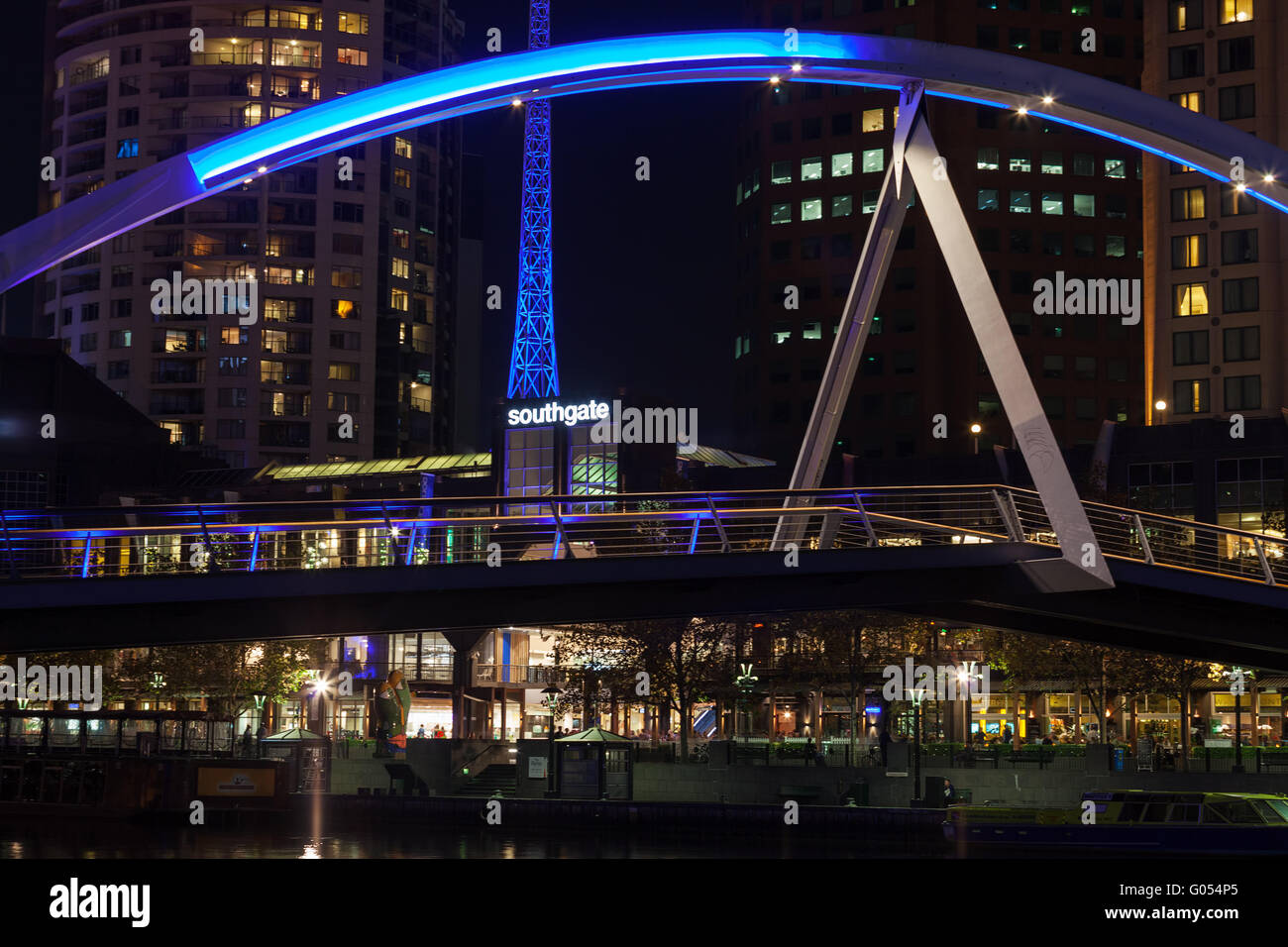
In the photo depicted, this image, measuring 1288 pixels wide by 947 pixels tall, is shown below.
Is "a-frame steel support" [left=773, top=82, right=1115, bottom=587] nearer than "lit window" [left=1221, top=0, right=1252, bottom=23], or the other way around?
"a-frame steel support" [left=773, top=82, right=1115, bottom=587]

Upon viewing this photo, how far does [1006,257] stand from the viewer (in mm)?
116812

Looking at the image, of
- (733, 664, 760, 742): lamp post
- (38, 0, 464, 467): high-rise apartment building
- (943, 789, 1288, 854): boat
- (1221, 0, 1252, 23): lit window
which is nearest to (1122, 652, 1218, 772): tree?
(733, 664, 760, 742): lamp post

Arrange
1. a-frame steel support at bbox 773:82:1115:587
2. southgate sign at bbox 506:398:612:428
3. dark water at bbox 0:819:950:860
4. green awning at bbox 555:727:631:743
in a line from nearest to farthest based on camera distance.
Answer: a-frame steel support at bbox 773:82:1115:587
dark water at bbox 0:819:950:860
green awning at bbox 555:727:631:743
southgate sign at bbox 506:398:612:428

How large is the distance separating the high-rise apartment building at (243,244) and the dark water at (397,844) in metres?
91.1

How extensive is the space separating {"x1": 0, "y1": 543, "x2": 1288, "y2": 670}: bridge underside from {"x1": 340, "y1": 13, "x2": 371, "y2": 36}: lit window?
413ft

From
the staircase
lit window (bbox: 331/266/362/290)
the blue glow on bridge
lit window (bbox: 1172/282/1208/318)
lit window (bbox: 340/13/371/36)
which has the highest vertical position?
lit window (bbox: 340/13/371/36)

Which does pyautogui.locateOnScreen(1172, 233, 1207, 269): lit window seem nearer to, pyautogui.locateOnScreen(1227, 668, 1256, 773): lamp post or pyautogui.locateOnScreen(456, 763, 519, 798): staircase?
pyautogui.locateOnScreen(1227, 668, 1256, 773): lamp post

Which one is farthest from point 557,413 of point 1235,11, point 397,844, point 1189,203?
point 1235,11

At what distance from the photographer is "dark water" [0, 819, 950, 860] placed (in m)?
39.8

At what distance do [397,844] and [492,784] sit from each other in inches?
583

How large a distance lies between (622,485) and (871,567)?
55639 millimetres
